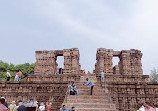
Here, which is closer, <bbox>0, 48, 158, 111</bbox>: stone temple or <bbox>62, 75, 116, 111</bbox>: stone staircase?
<bbox>62, 75, 116, 111</bbox>: stone staircase

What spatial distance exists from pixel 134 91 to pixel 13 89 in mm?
11047

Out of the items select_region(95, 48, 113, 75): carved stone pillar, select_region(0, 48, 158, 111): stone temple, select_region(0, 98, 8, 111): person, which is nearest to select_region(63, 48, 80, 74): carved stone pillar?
select_region(0, 48, 158, 111): stone temple

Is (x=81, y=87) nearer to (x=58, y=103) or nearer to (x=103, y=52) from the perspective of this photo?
(x=58, y=103)

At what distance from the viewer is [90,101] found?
908cm

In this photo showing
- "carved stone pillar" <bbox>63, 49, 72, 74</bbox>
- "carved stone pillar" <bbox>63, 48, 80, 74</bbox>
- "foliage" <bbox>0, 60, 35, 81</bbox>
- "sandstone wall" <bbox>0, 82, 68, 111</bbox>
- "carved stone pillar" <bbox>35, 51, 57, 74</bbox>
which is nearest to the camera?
"sandstone wall" <bbox>0, 82, 68, 111</bbox>

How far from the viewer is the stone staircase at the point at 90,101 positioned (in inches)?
325

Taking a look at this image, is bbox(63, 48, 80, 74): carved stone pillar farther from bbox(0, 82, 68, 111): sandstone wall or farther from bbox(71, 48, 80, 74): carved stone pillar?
bbox(0, 82, 68, 111): sandstone wall

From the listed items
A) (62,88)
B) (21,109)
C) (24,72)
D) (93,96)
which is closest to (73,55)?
(62,88)

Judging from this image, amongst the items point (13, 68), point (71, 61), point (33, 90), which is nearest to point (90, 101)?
point (33, 90)

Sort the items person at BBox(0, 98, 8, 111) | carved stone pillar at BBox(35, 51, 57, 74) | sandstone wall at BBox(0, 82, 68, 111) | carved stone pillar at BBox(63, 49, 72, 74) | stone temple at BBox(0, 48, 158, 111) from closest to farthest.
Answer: person at BBox(0, 98, 8, 111) → stone temple at BBox(0, 48, 158, 111) → sandstone wall at BBox(0, 82, 68, 111) → carved stone pillar at BBox(63, 49, 72, 74) → carved stone pillar at BBox(35, 51, 57, 74)

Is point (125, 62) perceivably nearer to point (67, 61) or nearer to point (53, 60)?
point (67, 61)

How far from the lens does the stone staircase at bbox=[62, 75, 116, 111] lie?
826 centimetres

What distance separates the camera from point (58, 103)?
11.5 meters

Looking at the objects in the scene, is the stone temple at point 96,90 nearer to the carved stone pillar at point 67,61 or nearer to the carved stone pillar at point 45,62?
the carved stone pillar at point 67,61
